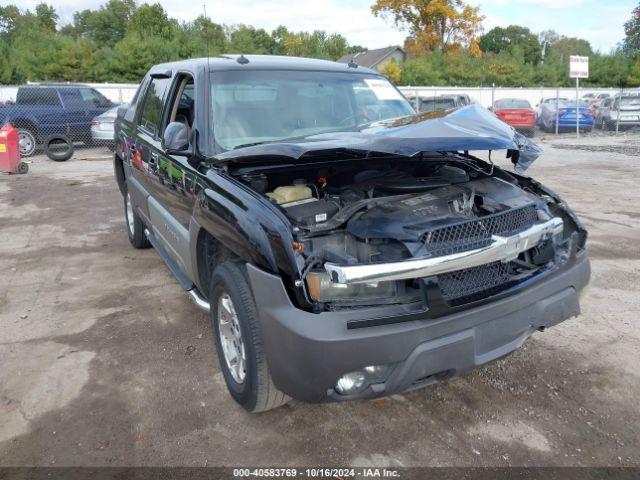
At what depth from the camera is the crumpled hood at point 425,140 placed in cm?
266

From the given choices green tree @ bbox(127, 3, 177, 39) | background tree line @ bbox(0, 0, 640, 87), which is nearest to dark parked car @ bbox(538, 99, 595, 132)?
background tree line @ bbox(0, 0, 640, 87)

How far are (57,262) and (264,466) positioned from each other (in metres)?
4.14

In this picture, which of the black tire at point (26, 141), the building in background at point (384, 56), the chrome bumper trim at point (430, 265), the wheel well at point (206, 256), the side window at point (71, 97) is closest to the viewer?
the chrome bumper trim at point (430, 265)

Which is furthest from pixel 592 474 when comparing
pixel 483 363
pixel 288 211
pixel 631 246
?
pixel 631 246

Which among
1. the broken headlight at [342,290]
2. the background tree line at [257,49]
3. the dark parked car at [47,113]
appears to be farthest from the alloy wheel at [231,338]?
the background tree line at [257,49]

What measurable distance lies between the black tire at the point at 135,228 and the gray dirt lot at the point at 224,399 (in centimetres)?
65

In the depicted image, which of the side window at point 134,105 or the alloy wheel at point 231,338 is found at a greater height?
the side window at point 134,105

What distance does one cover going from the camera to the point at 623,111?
2130 centimetres

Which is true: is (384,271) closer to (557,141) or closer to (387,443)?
(387,443)

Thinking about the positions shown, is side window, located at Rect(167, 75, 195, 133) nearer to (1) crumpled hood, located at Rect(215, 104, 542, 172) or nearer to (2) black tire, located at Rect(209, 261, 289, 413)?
(1) crumpled hood, located at Rect(215, 104, 542, 172)

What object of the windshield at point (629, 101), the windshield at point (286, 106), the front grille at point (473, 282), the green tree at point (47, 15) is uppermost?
the green tree at point (47, 15)

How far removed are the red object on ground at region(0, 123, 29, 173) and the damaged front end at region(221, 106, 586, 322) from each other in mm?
10542

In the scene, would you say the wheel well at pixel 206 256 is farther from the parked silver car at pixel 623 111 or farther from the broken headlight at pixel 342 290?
the parked silver car at pixel 623 111

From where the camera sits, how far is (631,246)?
5.95m
